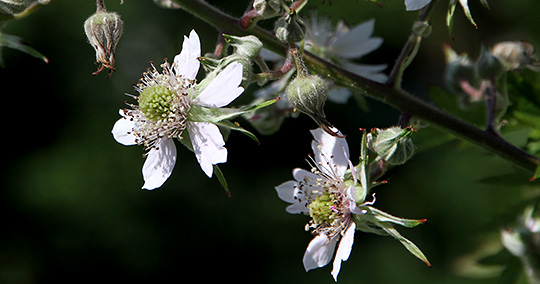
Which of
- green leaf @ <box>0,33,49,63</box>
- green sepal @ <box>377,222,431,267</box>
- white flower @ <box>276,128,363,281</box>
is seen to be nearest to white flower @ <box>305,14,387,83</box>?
white flower @ <box>276,128,363,281</box>

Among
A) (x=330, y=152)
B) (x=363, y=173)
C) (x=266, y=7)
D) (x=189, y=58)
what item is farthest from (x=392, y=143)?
(x=189, y=58)

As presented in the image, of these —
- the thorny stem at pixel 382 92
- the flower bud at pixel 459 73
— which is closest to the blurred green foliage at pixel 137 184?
the flower bud at pixel 459 73

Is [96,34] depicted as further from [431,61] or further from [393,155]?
[431,61]

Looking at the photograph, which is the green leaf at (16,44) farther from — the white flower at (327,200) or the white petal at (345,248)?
the white petal at (345,248)

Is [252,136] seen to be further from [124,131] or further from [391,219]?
[124,131]

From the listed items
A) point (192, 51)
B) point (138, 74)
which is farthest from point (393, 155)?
point (138, 74)

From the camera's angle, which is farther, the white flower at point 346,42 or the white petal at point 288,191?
the white flower at point 346,42
